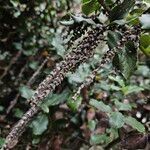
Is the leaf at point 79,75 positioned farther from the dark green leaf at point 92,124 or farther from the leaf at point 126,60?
the leaf at point 126,60

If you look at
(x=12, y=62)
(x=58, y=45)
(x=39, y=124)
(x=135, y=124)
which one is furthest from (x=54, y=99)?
(x=12, y=62)

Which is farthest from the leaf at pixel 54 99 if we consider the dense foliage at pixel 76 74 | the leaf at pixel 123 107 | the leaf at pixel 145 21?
the leaf at pixel 145 21

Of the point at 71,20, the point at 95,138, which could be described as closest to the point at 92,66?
the point at 95,138

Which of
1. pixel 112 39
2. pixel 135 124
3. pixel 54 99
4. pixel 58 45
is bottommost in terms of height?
pixel 135 124

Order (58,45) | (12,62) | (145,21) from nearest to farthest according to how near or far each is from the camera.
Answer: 1. (145,21)
2. (58,45)
3. (12,62)

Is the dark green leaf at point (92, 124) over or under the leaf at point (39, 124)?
under

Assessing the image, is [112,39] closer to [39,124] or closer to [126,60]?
[126,60]

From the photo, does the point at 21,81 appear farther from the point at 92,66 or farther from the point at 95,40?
the point at 95,40

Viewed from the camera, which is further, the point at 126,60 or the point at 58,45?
the point at 58,45
